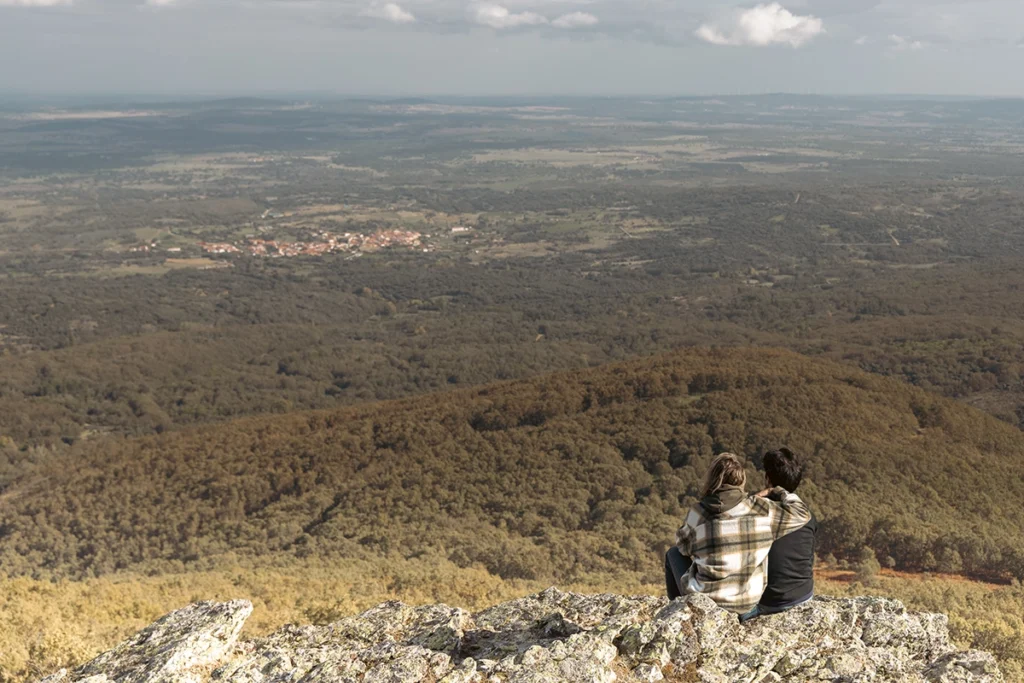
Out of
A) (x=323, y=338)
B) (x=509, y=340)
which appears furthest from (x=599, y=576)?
(x=323, y=338)

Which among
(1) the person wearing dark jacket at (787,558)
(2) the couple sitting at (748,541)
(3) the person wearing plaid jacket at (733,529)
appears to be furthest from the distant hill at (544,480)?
(3) the person wearing plaid jacket at (733,529)

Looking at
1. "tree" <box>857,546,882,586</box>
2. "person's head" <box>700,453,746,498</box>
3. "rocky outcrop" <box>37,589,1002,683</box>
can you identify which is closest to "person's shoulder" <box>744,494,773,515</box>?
"person's head" <box>700,453,746,498</box>

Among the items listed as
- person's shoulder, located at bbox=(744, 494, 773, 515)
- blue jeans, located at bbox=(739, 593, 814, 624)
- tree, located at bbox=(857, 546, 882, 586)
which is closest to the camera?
person's shoulder, located at bbox=(744, 494, 773, 515)

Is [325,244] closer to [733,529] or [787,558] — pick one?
[787,558]

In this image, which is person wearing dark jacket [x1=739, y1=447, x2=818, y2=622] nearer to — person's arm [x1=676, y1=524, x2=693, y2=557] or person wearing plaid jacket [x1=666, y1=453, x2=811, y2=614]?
person wearing plaid jacket [x1=666, y1=453, x2=811, y2=614]

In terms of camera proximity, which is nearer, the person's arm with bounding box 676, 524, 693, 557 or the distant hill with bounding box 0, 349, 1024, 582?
the person's arm with bounding box 676, 524, 693, 557

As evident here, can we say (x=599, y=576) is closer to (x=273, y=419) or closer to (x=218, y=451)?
(x=218, y=451)
